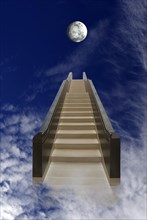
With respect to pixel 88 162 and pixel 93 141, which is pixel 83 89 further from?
pixel 88 162

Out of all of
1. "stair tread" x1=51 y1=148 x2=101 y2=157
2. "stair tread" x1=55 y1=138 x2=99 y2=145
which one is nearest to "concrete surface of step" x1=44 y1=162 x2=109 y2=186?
"stair tread" x1=51 y1=148 x2=101 y2=157

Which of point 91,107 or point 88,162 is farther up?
point 91,107

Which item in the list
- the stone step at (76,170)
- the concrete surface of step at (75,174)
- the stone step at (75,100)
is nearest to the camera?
the concrete surface of step at (75,174)

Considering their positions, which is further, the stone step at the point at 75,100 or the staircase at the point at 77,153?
the stone step at the point at 75,100

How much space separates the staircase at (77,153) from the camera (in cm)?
445

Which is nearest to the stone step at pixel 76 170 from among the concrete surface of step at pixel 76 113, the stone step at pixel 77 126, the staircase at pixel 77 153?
the staircase at pixel 77 153

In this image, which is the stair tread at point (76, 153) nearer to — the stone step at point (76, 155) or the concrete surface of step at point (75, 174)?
the stone step at point (76, 155)

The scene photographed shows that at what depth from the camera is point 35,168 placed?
4336 mm

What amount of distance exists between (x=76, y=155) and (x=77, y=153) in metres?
0.11

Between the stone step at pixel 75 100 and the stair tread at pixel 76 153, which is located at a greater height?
the stone step at pixel 75 100

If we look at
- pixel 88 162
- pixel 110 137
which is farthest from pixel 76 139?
pixel 110 137

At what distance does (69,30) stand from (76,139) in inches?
574

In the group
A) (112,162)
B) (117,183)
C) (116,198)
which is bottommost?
(116,198)

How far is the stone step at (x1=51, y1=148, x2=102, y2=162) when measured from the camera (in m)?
5.04
